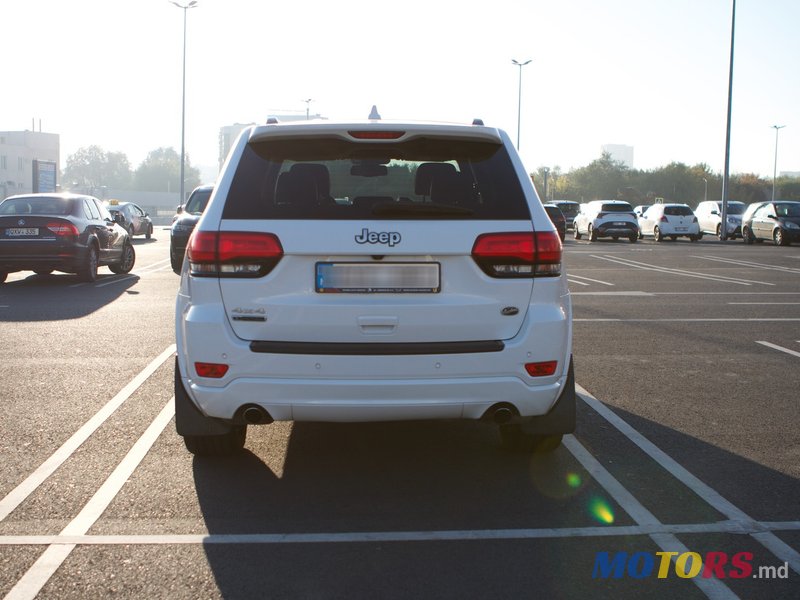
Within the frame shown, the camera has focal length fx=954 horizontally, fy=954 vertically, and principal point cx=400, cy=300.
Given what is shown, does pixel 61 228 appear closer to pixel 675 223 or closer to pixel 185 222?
pixel 185 222

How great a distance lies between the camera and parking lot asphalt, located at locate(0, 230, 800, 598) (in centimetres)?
352

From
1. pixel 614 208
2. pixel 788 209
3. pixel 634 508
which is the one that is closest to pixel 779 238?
pixel 788 209

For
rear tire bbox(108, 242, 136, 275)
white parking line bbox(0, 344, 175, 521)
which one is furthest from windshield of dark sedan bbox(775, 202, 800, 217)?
white parking line bbox(0, 344, 175, 521)

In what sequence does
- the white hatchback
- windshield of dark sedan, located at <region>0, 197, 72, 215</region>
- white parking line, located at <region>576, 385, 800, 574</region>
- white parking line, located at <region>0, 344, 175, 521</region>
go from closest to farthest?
white parking line, located at <region>576, 385, 800, 574</region>, white parking line, located at <region>0, 344, 175, 521</region>, windshield of dark sedan, located at <region>0, 197, 72, 215</region>, the white hatchback

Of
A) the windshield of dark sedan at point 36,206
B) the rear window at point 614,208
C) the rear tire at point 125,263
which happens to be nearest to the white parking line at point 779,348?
the windshield of dark sedan at point 36,206

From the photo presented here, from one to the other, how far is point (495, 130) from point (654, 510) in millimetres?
1927

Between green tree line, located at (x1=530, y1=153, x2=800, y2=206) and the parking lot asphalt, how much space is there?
105m

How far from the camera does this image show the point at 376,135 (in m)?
4.45

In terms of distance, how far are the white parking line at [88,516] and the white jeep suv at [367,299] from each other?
63 cm

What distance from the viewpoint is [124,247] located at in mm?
18688

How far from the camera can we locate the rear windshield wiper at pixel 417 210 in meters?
4.26

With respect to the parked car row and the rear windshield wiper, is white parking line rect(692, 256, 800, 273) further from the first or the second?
the rear windshield wiper

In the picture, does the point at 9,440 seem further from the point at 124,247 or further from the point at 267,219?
the point at 124,247

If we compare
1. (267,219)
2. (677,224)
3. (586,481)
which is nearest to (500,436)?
(586,481)
